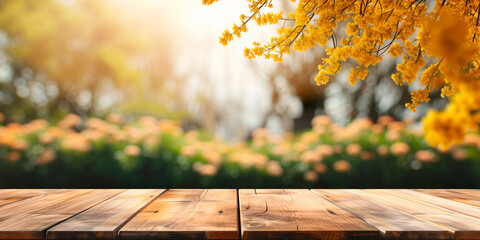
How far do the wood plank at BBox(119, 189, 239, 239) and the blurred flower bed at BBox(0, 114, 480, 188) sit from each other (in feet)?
6.10

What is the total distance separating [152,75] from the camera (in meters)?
11.0

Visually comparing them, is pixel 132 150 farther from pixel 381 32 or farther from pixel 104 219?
pixel 381 32

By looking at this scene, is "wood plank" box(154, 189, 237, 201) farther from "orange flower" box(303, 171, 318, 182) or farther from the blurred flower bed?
"orange flower" box(303, 171, 318, 182)

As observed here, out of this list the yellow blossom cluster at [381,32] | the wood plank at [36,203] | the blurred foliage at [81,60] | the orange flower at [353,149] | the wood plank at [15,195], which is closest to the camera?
the yellow blossom cluster at [381,32]

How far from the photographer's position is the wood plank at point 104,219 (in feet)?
3.47

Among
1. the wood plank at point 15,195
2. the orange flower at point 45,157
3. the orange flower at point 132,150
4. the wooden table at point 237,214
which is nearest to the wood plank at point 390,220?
the wooden table at point 237,214

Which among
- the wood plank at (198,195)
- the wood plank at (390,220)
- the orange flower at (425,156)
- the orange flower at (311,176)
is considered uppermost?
the orange flower at (425,156)

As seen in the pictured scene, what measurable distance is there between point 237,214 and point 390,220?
1.56ft

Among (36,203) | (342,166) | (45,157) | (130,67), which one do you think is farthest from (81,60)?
(36,203)

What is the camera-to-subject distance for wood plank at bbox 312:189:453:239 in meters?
1.08

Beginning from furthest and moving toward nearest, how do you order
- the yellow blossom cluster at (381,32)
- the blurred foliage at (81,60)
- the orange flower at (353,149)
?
1. the blurred foliage at (81,60)
2. the orange flower at (353,149)
3. the yellow blossom cluster at (381,32)

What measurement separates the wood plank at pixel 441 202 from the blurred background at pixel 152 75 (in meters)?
4.42

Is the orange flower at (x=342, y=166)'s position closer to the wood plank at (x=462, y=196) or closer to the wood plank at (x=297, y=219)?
the wood plank at (x=462, y=196)

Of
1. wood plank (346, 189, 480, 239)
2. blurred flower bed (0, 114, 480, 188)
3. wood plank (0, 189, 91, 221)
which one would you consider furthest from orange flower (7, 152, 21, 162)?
wood plank (346, 189, 480, 239)
